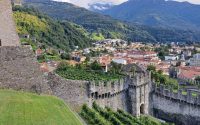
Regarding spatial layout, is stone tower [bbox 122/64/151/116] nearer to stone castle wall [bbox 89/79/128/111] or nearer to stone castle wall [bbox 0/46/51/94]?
stone castle wall [bbox 89/79/128/111]

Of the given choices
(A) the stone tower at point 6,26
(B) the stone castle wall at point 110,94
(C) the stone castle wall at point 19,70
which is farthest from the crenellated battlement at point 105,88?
(C) the stone castle wall at point 19,70

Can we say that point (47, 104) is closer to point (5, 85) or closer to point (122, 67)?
point (5, 85)

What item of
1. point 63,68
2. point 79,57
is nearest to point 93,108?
point 63,68

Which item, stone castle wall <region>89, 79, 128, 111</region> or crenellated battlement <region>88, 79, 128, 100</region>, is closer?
crenellated battlement <region>88, 79, 128, 100</region>

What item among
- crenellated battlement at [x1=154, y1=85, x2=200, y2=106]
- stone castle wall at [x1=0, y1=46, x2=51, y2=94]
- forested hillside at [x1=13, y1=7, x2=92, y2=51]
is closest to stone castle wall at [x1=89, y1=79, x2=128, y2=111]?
crenellated battlement at [x1=154, y1=85, x2=200, y2=106]

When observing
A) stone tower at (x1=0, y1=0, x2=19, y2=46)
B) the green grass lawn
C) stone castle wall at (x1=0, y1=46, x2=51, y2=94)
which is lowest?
the green grass lawn

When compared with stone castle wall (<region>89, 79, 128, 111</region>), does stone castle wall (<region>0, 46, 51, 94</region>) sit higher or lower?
higher
